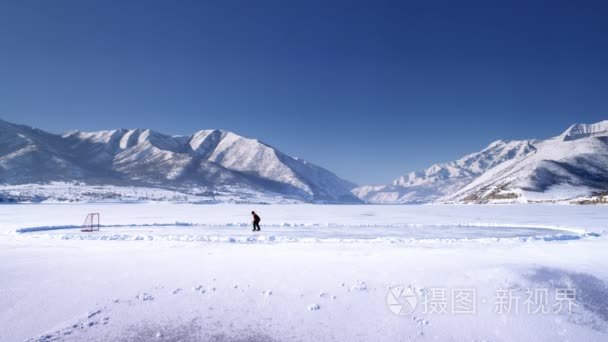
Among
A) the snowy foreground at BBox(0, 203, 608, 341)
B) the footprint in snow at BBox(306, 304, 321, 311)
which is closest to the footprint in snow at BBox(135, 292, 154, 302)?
the snowy foreground at BBox(0, 203, 608, 341)

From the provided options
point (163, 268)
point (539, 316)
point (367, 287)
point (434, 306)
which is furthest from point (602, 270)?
point (163, 268)

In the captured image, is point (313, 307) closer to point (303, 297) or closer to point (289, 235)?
point (303, 297)

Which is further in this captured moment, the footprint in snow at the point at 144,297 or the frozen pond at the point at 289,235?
the frozen pond at the point at 289,235

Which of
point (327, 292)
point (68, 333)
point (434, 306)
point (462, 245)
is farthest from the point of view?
point (462, 245)

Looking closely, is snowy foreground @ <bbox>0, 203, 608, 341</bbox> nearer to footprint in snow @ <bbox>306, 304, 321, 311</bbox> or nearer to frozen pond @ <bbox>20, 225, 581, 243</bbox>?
footprint in snow @ <bbox>306, 304, 321, 311</bbox>

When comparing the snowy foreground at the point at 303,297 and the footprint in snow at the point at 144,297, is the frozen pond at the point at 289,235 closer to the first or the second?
the snowy foreground at the point at 303,297

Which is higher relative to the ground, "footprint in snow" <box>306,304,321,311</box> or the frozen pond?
the frozen pond

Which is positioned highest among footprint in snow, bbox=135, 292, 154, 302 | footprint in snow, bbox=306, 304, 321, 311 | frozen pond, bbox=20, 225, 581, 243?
frozen pond, bbox=20, 225, 581, 243

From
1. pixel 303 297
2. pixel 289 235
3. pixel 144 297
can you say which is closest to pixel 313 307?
pixel 303 297

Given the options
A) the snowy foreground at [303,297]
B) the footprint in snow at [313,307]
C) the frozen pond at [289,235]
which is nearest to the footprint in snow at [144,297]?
the snowy foreground at [303,297]

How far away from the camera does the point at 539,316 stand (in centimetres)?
1066

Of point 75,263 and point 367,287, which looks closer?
point 367,287

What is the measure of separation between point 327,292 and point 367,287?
1495 millimetres

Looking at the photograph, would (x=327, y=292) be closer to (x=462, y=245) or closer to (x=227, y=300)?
(x=227, y=300)
